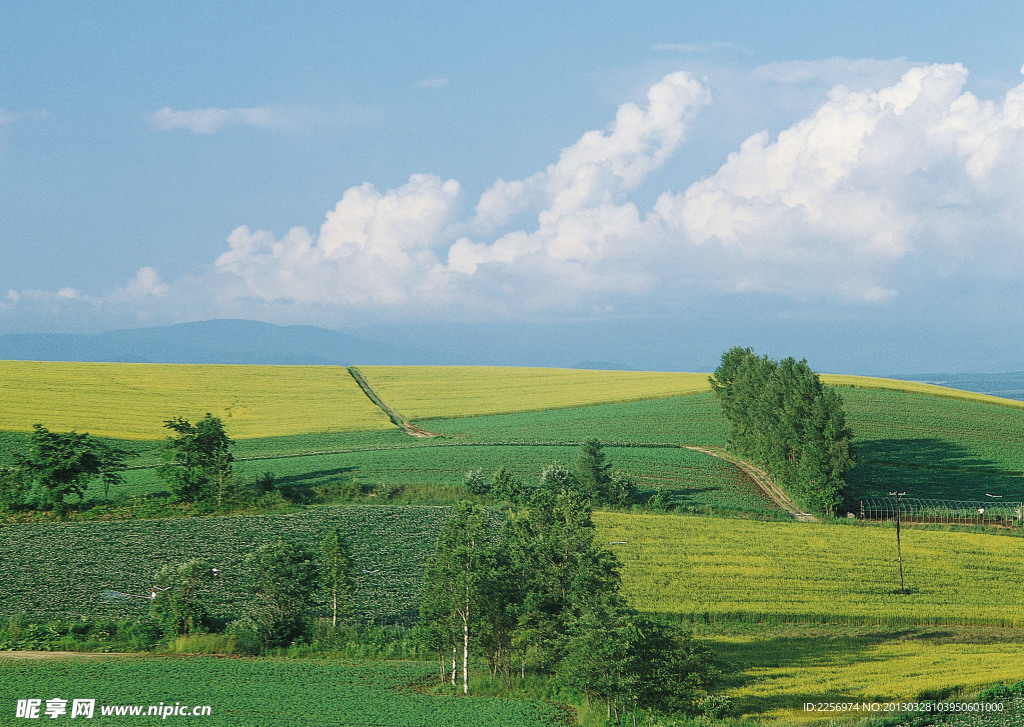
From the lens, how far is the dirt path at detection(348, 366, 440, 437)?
290 ft

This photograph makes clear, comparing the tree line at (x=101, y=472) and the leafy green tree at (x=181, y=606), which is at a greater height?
the tree line at (x=101, y=472)

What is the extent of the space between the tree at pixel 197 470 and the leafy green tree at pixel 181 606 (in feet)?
66.1

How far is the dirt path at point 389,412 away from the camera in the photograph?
88.3 m

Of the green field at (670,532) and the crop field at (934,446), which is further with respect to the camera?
the crop field at (934,446)

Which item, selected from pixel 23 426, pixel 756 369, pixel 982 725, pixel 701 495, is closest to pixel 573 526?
pixel 982 725

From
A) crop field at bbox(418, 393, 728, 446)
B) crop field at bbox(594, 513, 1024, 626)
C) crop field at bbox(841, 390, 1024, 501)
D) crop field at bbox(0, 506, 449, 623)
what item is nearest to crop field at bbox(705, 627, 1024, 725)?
crop field at bbox(594, 513, 1024, 626)

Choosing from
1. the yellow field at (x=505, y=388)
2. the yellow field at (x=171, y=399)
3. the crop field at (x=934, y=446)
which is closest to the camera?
the crop field at (x=934, y=446)

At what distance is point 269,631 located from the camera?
36.4m

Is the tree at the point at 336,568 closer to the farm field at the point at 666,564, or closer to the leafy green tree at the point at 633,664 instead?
the farm field at the point at 666,564

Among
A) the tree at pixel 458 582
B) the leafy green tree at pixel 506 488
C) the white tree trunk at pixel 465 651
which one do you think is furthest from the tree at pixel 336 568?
the leafy green tree at pixel 506 488

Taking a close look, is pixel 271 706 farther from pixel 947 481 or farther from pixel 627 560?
pixel 947 481

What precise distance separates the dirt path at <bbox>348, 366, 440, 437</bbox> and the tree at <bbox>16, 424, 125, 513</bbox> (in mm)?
34443

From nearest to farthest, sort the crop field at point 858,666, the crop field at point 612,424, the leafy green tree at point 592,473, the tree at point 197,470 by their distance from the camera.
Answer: the crop field at point 858,666 < the tree at point 197,470 < the leafy green tree at point 592,473 < the crop field at point 612,424

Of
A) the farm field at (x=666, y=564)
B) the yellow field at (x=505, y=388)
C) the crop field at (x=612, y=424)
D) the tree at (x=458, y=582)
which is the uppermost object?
the yellow field at (x=505, y=388)
